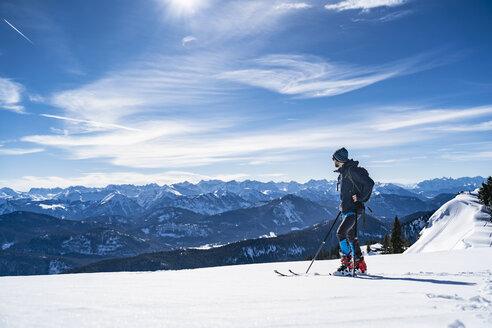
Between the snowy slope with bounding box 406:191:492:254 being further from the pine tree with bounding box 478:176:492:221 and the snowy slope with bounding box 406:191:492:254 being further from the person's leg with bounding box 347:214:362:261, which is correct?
the person's leg with bounding box 347:214:362:261

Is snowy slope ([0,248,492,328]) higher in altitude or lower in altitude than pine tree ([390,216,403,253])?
higher

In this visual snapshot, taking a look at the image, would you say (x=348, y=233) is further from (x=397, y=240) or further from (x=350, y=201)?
(x=397, y=240)

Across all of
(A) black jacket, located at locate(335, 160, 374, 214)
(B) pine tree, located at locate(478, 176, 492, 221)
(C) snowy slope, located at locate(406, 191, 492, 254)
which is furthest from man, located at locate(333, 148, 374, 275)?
(C) snowy slope, located at locate(406, 191, 492, 254)

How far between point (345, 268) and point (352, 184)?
95.3 inches

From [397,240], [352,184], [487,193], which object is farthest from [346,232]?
[397,240]

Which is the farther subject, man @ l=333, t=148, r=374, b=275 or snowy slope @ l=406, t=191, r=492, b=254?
snowy slope @ l=406, t=191, r=492, b=254

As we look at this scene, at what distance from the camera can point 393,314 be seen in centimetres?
359

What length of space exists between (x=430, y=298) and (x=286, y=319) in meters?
2.54

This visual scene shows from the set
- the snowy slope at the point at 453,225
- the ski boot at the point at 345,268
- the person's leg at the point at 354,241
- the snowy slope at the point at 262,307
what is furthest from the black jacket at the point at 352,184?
the snowy slope at the point at 453,225

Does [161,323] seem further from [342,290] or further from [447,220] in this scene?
[447,220]

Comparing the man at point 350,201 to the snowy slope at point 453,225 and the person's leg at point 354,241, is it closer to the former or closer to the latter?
the person's leg at point 354,241

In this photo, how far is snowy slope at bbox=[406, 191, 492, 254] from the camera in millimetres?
76062

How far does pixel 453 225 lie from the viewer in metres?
94.1

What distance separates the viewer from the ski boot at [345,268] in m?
8.30
